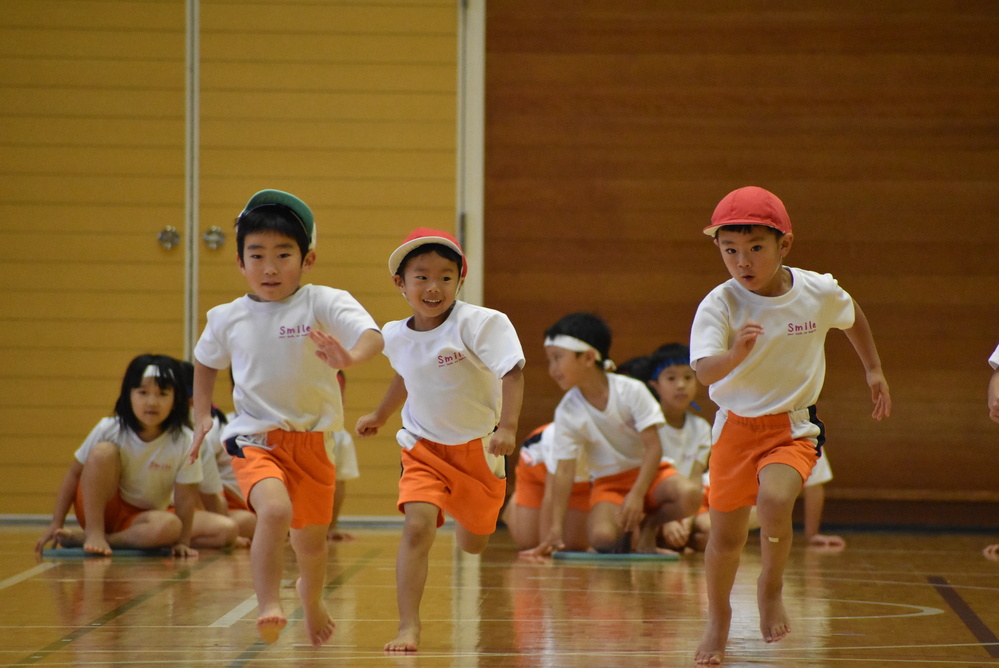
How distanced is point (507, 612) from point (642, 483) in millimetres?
1406

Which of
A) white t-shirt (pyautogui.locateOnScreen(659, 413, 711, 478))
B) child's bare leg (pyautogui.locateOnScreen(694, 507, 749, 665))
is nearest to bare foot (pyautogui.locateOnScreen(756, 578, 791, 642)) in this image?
child's bare leg (pyautogui.locateOnScreen(694, 507, 749, 665))

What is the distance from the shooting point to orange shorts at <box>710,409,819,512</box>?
3002mm

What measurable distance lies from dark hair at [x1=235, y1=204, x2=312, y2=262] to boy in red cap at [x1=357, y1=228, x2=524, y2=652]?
274 millimetres

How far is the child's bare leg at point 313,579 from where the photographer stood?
3080 millimetres

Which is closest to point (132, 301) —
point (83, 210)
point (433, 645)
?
point (83, 210)

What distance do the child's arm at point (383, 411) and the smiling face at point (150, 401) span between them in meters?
1.90

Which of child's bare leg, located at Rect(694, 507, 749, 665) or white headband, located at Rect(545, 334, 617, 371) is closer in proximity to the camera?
child's bare leg, located at Rect(694, 507, 749, 665)

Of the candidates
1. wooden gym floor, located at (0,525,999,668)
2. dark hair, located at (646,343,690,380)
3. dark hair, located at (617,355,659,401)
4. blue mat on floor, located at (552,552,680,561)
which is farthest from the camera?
dark hair, located at (617,355,659,401)

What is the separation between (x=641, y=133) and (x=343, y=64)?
178 cm

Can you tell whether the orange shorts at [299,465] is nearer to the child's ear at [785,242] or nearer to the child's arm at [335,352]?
the child's arm at [335,352]

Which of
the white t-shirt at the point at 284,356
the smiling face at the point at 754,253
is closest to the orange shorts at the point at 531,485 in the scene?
the white t-shirt at the point at 284,356

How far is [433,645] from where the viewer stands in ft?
10.1

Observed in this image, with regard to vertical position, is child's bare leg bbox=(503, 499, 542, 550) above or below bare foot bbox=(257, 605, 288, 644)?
below

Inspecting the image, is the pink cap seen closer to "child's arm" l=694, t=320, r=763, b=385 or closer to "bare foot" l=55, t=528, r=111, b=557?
"child's arm" l=694, t=320, r=763, b=385
